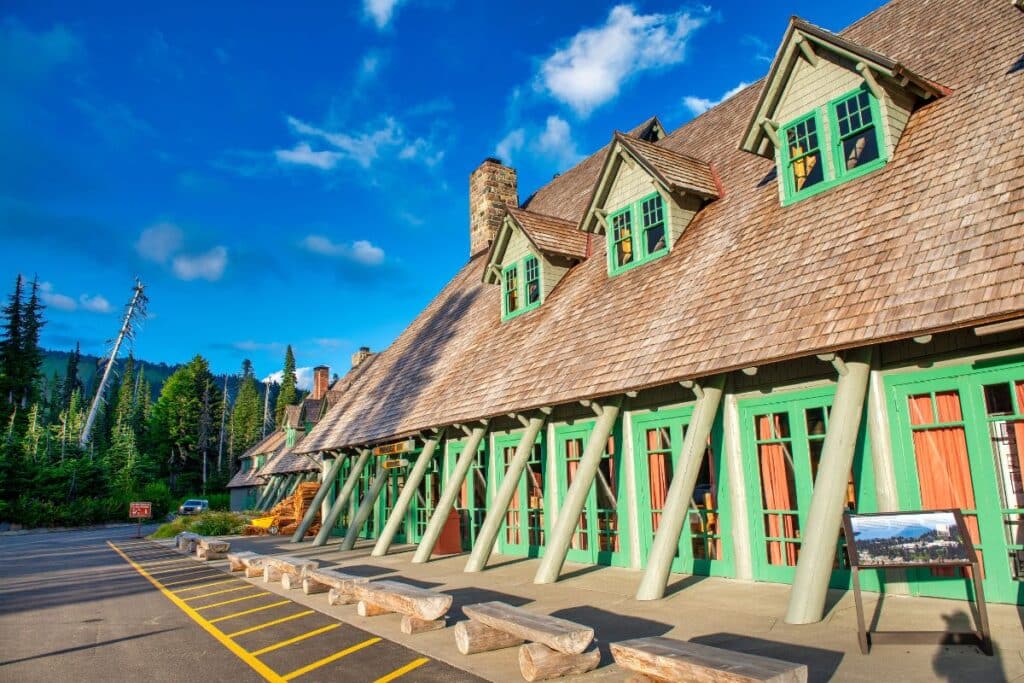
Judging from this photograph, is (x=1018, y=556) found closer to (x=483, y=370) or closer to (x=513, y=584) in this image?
(x=513, y=584)

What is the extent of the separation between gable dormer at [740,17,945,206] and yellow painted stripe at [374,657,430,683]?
27.8 ft

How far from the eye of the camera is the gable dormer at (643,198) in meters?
12.6

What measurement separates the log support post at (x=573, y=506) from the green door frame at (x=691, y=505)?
0.85m

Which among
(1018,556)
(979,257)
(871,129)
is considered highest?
(871,129)

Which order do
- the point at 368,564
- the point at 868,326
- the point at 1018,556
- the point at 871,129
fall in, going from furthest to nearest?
the point at 368,564 < the point at 871,129 < the point at 868,326 < the point at 1018,556

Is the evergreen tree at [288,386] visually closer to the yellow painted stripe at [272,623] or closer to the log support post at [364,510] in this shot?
the log support post at [364,510]

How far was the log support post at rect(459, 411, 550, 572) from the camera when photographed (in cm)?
1252

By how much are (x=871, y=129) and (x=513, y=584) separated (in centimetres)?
883

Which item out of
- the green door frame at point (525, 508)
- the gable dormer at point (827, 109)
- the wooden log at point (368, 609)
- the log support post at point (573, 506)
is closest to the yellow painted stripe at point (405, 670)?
the wooden log at point (368, 609)

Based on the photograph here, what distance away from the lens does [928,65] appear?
10.6 meters

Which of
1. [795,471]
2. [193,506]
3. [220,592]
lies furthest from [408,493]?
[193,506]

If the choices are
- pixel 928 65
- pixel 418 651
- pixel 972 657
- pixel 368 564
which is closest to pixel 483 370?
pixel 368 564

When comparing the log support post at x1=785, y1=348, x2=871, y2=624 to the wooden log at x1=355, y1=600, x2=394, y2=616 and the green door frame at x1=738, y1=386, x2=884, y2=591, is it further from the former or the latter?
the wooden log at x1=355, y1=600, x2=394, y2=616

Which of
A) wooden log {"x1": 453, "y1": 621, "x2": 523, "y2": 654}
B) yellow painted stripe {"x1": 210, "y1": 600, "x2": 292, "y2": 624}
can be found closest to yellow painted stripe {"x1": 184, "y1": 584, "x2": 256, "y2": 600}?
yellow painted stripe {"x1": 210, "y1": 600, "x2": 292, "y2": 624}
